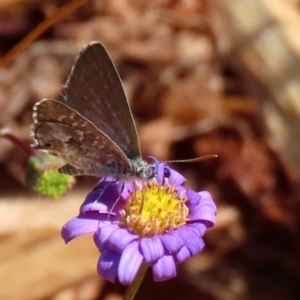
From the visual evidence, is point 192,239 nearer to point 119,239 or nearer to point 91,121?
point 119,239

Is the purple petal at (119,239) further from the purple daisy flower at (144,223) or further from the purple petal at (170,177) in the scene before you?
the purple petal at (170,177)

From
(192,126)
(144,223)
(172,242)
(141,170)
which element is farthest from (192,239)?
(192,126)

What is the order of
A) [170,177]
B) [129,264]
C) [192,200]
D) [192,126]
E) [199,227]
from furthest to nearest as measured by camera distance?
[192,126]
[170,177]
[192,200]
[199,227]
[129,264]

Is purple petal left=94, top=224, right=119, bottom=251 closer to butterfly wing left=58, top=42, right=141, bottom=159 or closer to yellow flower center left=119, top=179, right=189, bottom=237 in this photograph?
yellow flower center left=119, top=179, right=189, bottom=237

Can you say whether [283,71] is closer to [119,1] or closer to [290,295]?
[290,295]

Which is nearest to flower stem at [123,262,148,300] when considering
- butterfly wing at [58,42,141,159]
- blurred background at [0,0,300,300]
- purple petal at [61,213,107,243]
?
purple petal at [61,213,107,243]

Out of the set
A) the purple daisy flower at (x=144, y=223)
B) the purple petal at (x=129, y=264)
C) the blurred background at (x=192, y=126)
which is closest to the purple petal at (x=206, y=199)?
the purple daisy flower at (x=144, y=223)
